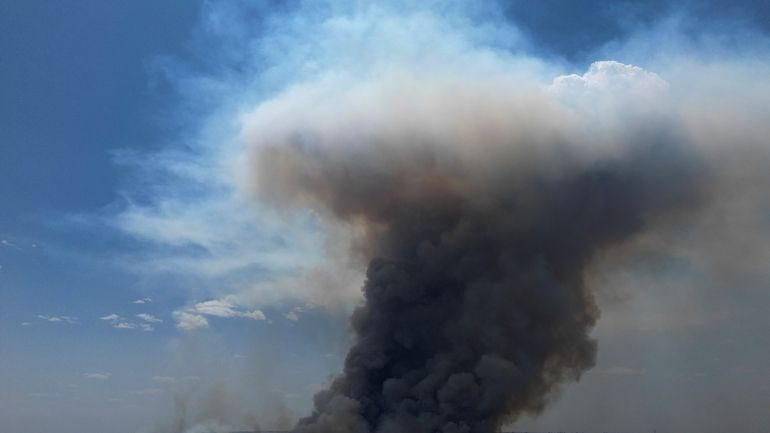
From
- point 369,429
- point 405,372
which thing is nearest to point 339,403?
point 369,429

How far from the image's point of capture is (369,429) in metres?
97.1

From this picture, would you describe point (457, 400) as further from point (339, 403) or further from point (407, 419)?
point (339, 403)

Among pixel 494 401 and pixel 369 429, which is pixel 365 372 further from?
pixel 494 401

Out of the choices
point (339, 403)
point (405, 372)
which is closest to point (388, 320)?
point (405, 372)

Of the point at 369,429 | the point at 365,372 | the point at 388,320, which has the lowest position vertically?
the point at 369,429

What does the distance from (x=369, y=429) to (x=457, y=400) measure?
13.0 m

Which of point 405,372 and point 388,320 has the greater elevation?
point 388,320

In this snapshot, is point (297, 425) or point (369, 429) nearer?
point (369, 429)

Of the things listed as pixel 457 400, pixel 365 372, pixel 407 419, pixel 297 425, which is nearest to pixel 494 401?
pixel 457 400

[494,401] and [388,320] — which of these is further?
[388,320]

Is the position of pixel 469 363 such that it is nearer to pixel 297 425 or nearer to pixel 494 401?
pixel 494 401

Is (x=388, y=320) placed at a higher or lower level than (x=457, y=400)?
higher

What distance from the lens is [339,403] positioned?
98250 millimetres

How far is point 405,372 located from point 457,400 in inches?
487
